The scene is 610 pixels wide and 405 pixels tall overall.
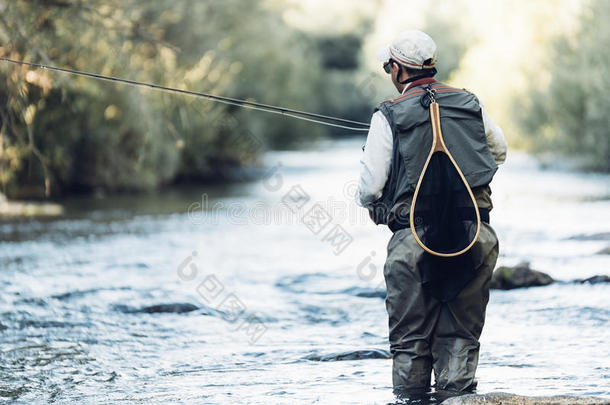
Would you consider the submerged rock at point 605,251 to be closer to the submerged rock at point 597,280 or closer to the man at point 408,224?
the submerged rock at point 597,280

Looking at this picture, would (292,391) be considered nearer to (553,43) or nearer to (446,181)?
(446,181)

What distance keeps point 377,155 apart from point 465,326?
38.3 inches

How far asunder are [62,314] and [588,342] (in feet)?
14.8

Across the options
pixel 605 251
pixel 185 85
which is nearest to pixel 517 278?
pixel 605 251

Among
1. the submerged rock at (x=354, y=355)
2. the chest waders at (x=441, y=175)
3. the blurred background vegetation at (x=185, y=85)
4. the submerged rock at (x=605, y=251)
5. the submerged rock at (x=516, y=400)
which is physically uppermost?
the blurred background vegetation at (x=185, y=85)

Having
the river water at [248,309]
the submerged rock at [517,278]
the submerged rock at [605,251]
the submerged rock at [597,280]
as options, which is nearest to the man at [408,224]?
the river water at [248,309]

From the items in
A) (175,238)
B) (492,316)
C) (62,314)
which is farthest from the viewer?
(175,238)

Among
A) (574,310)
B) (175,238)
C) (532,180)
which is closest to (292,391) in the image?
(574,310)

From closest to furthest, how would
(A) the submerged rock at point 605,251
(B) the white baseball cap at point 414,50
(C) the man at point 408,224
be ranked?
(C) the man at point 408,224 → (B) the white baseball cap at point 414,50 → (A) the submerged rock at point 605,251

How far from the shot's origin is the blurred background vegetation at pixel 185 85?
43.8ft

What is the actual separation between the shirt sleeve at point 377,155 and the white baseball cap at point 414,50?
322 millimetres

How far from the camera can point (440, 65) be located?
40844 millimetres

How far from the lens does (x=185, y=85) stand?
1938 cm

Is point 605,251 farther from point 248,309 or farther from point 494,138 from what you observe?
point 494,138
